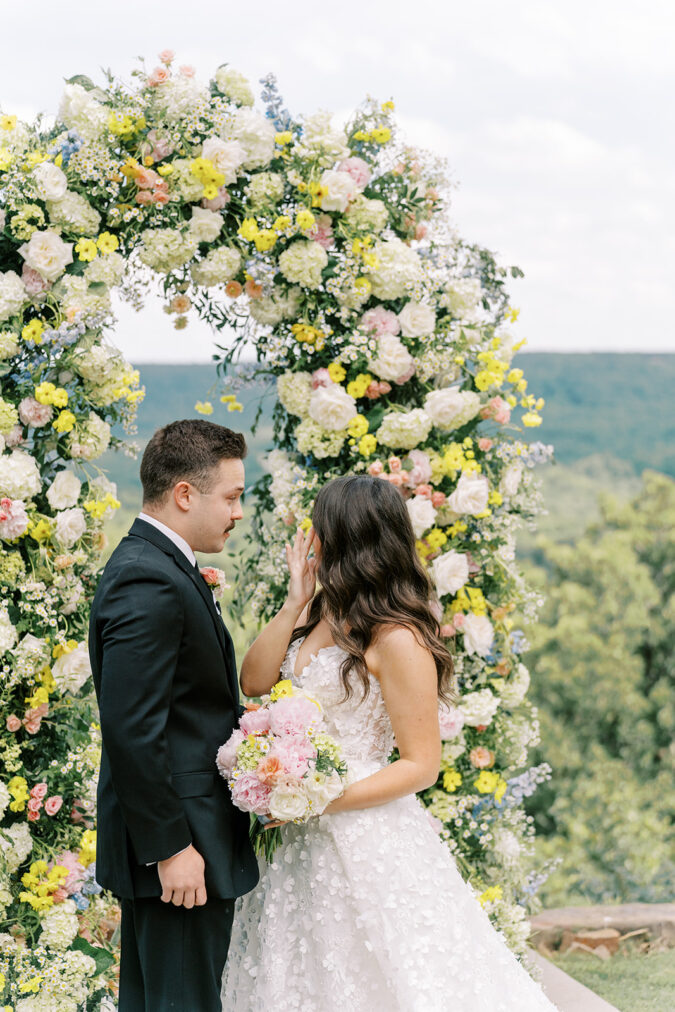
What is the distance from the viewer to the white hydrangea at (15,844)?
3629 millimetres

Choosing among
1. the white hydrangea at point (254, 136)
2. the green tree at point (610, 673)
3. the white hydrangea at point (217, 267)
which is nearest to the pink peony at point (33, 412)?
the white hydrangea at point (217, 267)

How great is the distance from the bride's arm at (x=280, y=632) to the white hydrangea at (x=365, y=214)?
1678mm

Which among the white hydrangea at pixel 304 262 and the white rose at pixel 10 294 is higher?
the white hydrangea at pixel 304 262

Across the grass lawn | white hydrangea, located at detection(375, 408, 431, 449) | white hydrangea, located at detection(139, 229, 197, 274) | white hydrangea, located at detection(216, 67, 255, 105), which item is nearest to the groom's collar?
white hydrangea, located at detection(375, 408, 431, 449)

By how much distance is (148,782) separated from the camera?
2.31 m

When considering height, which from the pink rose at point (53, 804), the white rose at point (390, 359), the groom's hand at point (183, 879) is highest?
the white rose at point (390, 359)

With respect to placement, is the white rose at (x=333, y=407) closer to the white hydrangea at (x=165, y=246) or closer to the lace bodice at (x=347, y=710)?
the white hydrangea at (x=165, y=246)

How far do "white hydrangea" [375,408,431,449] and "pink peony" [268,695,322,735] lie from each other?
1618 mm

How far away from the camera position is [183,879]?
7.84 ft

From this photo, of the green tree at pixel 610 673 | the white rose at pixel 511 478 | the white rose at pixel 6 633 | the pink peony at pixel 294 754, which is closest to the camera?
the pink peony at pixel 294 754

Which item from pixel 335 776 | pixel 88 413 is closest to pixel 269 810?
pixel 335 776

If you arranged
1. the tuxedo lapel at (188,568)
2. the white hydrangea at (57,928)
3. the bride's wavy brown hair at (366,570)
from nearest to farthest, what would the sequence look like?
the tuxedo lapel at (188,568) < the bride's wavy brown hair at (366,570) < the white hydrangea at (57,928)

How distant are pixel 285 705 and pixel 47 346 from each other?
6.39 ft

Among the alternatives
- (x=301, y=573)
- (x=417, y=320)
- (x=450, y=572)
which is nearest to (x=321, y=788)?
(x=301, y=573)
